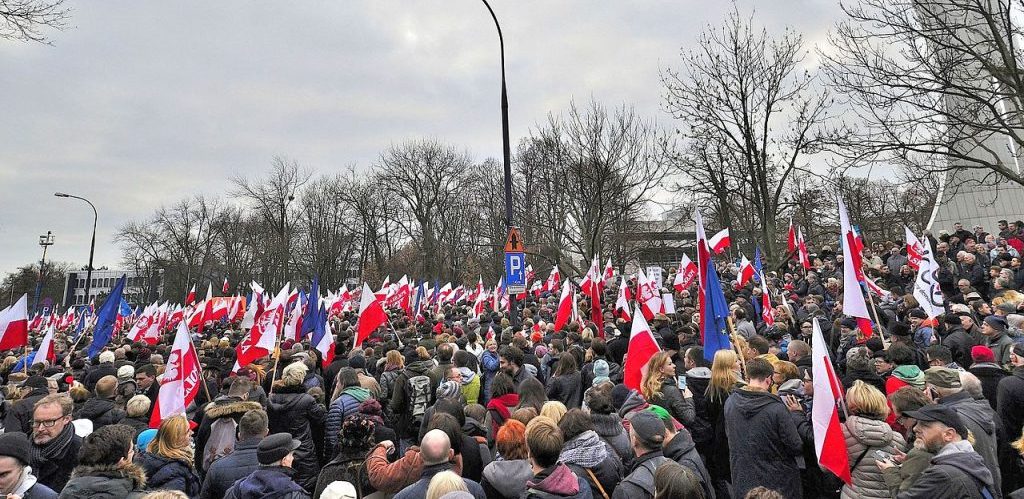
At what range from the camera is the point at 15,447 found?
3.23 m

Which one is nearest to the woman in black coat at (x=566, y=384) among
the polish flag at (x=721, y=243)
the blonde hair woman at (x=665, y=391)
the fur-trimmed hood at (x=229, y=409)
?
the blonde hair woman at (x=665, y=391)

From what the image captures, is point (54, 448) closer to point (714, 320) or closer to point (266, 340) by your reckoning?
point (266, 340)

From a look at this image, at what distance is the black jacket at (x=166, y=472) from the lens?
3.77 metres

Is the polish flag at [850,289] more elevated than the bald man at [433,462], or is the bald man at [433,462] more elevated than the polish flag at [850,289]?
the polish flag at [850,289]

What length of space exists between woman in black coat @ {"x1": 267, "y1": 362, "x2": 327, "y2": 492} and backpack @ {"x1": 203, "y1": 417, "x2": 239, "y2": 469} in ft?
1.65

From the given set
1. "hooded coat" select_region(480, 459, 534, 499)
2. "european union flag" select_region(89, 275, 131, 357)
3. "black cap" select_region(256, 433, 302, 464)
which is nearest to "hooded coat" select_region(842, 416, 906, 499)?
"hooded coat" select_region(480, 459, 534, 499)

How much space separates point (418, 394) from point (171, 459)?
8.52ft

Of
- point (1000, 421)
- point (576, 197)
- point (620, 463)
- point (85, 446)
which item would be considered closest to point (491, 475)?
point (620, 463)

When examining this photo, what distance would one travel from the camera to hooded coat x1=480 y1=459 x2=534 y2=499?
11.4 ft

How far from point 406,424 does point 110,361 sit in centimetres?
592

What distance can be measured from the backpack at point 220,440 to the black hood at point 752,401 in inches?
173

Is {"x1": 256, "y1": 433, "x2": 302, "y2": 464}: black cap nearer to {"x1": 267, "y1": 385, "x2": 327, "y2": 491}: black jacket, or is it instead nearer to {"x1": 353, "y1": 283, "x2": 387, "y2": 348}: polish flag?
{"x1": 267, "y1": 385, "x2": 327, "y2": 491}: black jacket

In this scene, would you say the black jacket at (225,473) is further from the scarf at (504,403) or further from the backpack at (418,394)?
the scarf at (504,403)

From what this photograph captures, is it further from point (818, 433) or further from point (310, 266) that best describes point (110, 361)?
point (310, 266)
